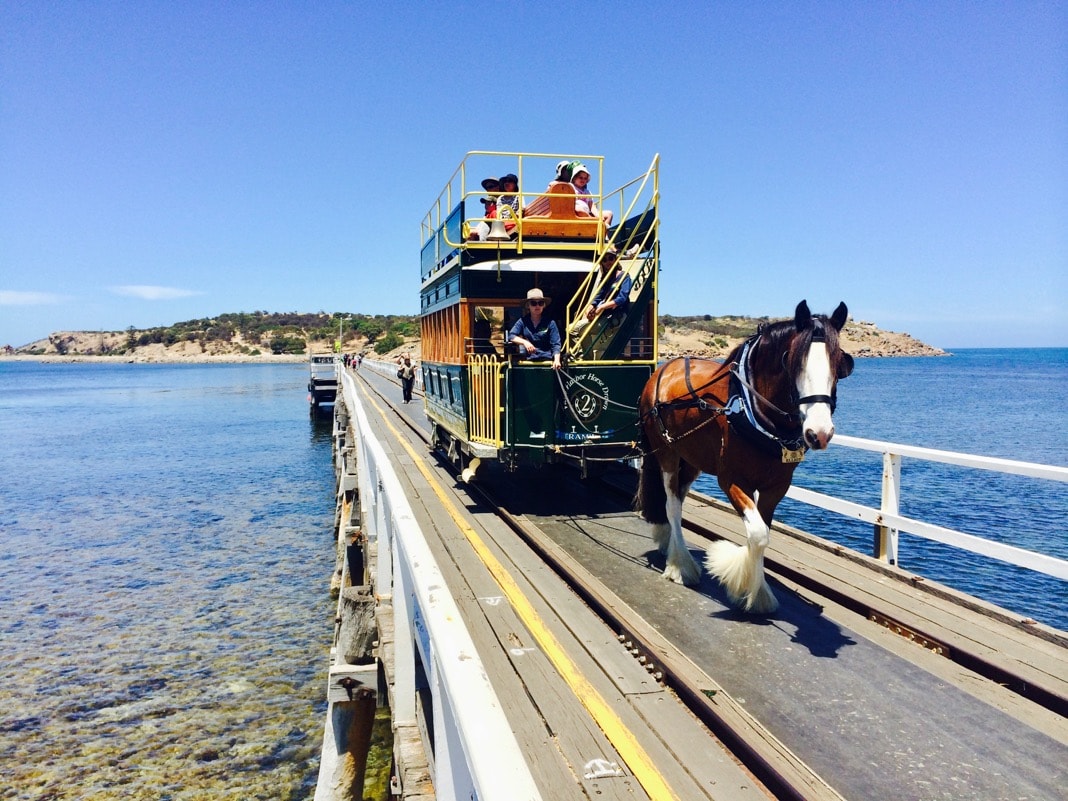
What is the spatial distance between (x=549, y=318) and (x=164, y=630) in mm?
8804

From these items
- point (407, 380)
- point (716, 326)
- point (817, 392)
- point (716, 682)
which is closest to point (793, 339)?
point (817, 392)

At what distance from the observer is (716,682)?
4703 mm

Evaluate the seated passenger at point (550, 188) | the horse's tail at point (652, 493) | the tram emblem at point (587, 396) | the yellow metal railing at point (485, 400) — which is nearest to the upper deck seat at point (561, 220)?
the seated passenger at point (550, 188)

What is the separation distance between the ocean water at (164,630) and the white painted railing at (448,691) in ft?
16.9

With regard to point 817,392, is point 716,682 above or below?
below

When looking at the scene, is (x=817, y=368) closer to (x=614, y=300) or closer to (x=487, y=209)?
(x=614, y=300)

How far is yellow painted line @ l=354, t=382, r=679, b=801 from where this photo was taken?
12.1 feet

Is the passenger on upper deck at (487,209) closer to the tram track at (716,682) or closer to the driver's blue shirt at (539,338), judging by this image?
the driver's blue shirt at (539,338)

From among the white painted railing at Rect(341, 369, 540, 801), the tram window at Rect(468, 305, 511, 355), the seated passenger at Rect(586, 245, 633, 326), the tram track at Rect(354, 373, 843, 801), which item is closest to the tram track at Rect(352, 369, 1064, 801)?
the tram track at Rect(354, 373, 843, 801)

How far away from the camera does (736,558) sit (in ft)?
19.6

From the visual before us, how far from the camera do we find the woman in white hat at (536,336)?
9344mm

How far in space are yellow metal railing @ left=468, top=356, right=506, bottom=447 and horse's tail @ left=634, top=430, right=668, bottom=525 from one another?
2.23 meters

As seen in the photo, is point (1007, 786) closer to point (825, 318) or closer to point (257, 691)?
point (825, 318)

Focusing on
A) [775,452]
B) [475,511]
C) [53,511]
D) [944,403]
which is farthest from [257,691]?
[944,403]
